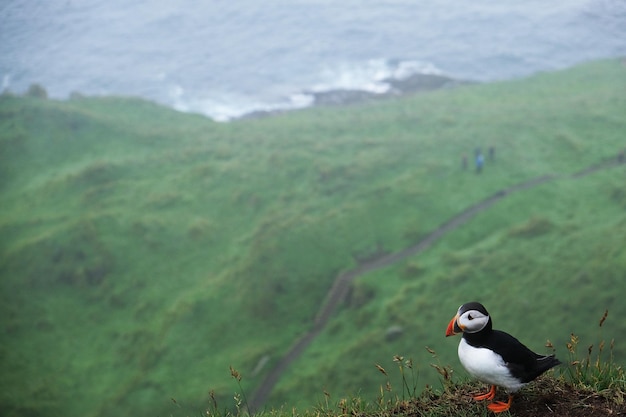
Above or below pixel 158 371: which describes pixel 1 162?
above

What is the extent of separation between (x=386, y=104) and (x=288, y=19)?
62.3m

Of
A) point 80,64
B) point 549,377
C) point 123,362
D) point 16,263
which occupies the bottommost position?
point 123,362

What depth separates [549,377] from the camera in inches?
394

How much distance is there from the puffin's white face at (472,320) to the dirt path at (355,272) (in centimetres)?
3442

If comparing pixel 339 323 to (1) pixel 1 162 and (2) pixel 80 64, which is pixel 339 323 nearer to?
(1) pixel 1 162

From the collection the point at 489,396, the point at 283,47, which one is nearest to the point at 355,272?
the point at 489,396

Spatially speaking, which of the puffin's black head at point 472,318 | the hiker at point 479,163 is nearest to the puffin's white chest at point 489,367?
the puffin's black head at point 472,318

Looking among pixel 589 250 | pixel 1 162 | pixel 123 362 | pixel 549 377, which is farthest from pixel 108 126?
pixel 549 377

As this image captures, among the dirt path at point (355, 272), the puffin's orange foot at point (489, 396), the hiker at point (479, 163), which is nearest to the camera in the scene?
the puffin's orange foot at point (489, 396)

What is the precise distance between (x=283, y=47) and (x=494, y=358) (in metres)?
140

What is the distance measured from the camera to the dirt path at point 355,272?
46.2 metres

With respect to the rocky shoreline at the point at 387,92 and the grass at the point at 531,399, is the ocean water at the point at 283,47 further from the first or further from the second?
the grass at the point at 531,399

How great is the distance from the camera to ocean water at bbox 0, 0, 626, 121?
378 feet

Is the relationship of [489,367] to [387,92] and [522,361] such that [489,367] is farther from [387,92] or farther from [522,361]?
[387,92]
